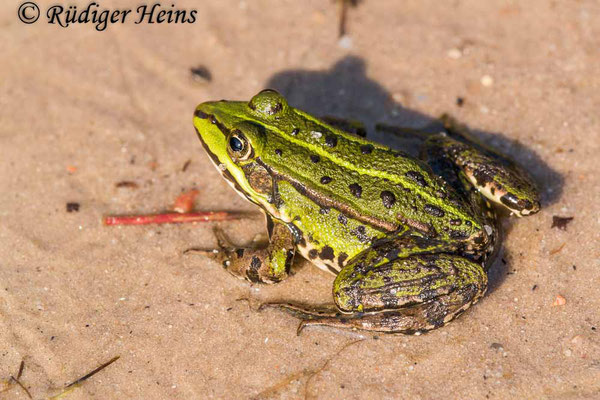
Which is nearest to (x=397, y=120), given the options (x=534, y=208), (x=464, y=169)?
(x=464, y=169)

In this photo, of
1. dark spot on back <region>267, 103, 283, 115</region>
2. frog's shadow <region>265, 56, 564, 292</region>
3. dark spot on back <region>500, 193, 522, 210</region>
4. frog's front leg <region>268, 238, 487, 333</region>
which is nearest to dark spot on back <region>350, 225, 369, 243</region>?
frog's front leg <region>268, 238, 487, 333</region>

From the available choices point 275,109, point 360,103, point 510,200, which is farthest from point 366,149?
point 360,103

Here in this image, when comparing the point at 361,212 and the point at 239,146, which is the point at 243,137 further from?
the point at 361,212

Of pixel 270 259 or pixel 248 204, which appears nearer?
pixel 270 259

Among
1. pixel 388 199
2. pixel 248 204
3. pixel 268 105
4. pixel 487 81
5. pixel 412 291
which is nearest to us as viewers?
pixel 412 291

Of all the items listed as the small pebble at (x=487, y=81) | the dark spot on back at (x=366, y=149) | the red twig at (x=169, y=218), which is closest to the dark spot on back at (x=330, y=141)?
the dark spot on back at (x=366, y=149)
